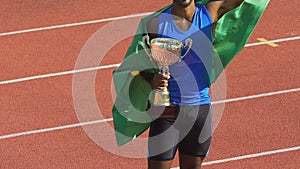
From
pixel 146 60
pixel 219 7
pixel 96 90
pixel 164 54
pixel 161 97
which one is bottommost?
pixel 96 90

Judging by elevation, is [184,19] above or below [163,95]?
above

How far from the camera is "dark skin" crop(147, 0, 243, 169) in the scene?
16.5ft

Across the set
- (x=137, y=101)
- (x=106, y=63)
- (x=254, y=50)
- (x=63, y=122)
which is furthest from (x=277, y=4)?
(x=137, y=101)

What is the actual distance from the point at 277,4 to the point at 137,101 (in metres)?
6.35

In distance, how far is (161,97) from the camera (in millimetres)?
5066

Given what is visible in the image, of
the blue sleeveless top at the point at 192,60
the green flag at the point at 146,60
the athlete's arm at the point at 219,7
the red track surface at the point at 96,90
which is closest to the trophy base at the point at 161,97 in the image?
the blue sleeveless top at the point at 192,60

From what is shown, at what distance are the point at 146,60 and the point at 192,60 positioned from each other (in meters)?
Result: 0.40

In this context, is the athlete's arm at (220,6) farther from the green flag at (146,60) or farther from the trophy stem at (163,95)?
the trophy stem at (163,95)

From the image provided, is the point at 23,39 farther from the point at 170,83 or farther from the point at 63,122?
the point at 170,83

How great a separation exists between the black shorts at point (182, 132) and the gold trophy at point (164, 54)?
0.18 m

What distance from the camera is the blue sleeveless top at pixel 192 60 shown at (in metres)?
5.05

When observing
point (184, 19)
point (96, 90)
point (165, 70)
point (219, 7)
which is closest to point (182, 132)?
point (165, 70)

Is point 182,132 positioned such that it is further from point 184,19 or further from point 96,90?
point 96,90

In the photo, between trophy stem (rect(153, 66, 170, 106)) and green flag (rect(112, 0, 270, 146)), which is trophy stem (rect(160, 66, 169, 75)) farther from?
green flag (rect(112, 0, 270, 146))
